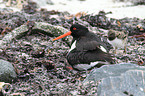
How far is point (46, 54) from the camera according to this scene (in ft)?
16.8

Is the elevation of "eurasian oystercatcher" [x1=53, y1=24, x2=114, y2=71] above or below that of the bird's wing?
below

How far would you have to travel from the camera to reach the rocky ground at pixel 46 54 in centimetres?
366

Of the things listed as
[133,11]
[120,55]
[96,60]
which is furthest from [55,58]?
[133,11]

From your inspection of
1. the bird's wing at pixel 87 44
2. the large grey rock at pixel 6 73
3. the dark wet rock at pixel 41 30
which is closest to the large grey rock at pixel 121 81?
the bird's wing at pixel 87 44

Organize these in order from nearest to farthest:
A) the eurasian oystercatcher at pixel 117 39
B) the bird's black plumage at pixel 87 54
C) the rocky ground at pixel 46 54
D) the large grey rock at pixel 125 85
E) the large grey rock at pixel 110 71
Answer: the large grey rock at pixel 125 85 → the large grey rock at pixel 110 71 → the rocky ground at pixel 46 54 → the bird's black plumage at pixel 87 54 → the eurasian oystercatcher at pixel 117 39

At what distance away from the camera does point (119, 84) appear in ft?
9.29

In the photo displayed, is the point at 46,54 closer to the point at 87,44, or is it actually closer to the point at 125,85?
the point at 87,44

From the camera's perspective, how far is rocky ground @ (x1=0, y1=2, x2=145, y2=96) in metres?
3.66

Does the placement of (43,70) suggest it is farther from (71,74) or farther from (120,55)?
(120,55)

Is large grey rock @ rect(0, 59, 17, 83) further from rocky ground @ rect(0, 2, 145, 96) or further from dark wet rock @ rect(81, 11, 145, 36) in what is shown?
dark wet rock @ rect(81, 11, 145, 36)

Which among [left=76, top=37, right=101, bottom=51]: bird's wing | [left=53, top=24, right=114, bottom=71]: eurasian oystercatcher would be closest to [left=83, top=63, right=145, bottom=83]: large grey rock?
[left=53, top=24, right=114, bottom=71]: eurasian oystercatcher

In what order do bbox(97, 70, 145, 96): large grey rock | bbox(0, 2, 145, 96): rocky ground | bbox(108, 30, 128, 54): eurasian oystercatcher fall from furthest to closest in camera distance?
bbox(108, 30, 128, 54): eurasian oystercatcher, bbox(0, 2, 145, 96): rocky ground, bbox(97, 70, 145, 96): large grey rock

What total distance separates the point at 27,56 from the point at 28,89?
1470mm

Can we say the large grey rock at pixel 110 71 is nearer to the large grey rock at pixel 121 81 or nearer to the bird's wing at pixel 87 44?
the large grey rock at pixel 121 81
